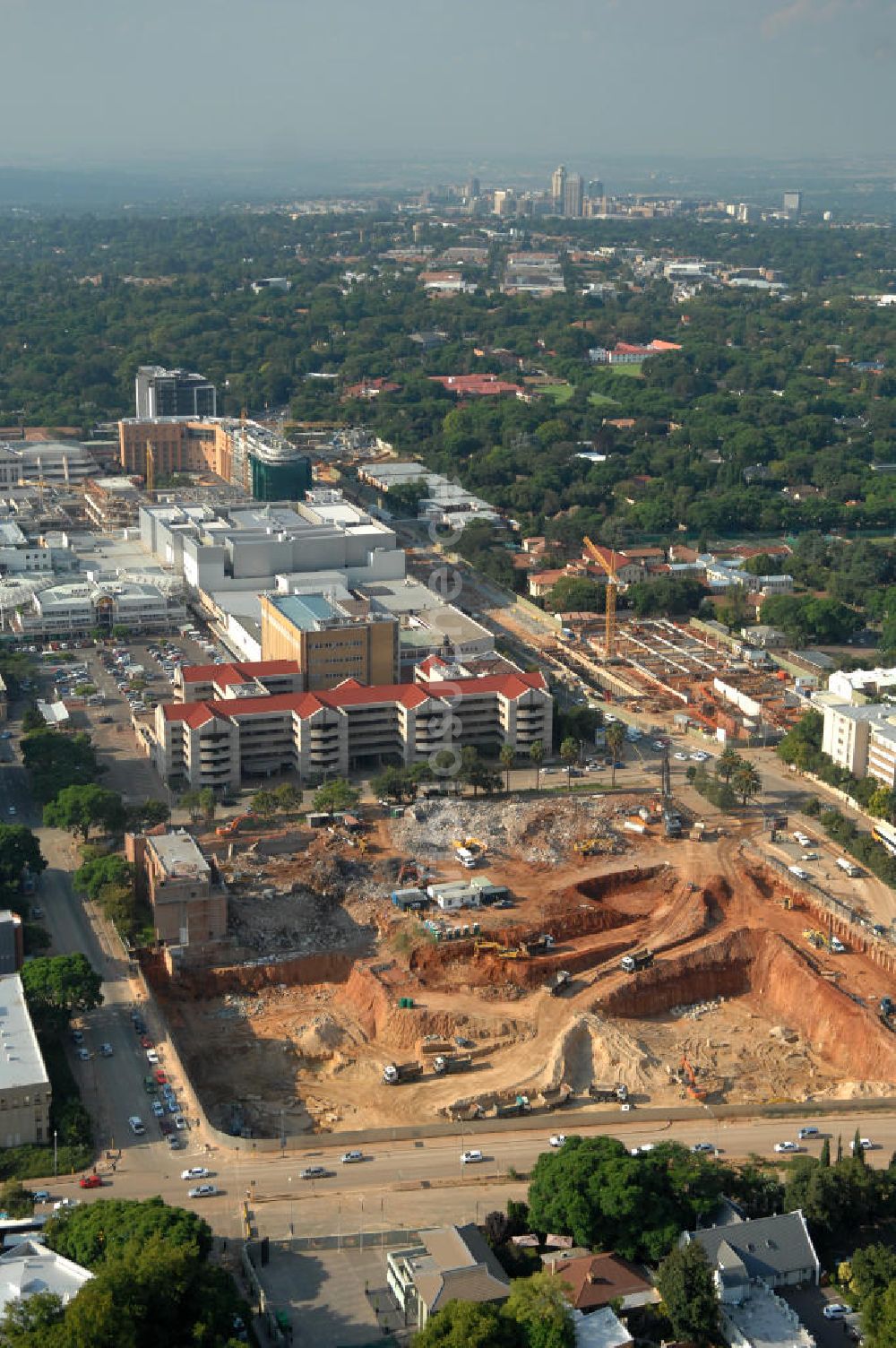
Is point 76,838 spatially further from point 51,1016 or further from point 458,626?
point 458,626

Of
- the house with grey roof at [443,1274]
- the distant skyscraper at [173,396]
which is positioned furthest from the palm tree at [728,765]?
the distant skyscraper at [173,396]

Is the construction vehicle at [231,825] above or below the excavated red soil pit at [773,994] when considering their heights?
above

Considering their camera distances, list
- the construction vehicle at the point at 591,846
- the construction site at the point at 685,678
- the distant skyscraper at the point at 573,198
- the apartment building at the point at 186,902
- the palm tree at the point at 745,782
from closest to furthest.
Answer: the apartment building at the point at 186,902
the construction vehicle at the point at 591,846
the palm tree at the point at 745,782
the construction site at the point at 685,678
the distant skyscraper at the point at 573,198

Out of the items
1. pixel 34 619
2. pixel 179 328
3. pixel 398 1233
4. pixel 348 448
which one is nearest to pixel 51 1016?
pixel 398 1233

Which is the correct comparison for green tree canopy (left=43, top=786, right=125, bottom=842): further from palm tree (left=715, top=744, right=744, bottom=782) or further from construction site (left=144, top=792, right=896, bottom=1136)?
palm tree (left=715, top=744, right=744, bottom=782)

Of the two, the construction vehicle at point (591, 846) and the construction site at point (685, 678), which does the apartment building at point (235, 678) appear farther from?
the construction site at point (685, 678)

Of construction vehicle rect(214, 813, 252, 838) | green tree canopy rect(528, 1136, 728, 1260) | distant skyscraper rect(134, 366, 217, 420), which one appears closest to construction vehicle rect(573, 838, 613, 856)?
construction vehicle rect(214, 813, 252, 838)

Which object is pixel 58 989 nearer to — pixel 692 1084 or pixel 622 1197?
pixel 622 1197
